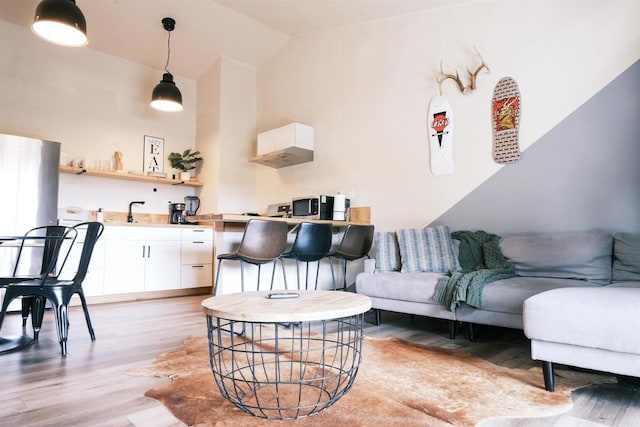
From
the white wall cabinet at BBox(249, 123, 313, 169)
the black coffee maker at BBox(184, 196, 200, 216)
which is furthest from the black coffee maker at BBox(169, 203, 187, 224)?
the white wall cabinet at BBox(249, 123, 313, 169)

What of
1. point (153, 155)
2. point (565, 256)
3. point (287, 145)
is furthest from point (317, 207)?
point (153, 155)

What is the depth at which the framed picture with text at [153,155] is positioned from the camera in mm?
5352

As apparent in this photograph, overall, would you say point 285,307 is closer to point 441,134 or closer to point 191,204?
point 441,134

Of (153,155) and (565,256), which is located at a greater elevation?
(153,155)

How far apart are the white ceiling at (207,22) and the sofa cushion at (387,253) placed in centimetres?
224

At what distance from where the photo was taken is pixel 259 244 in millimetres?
2986

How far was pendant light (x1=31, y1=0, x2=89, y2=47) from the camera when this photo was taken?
2945 millimetres

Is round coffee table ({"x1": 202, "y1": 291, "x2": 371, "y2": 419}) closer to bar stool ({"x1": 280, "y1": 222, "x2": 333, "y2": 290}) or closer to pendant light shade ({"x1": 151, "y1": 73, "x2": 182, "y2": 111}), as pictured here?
bar stool ({"x1": 280, "y1": 222, "x2": 333, "y2": 290})

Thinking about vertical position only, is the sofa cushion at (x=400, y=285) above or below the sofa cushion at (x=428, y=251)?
below

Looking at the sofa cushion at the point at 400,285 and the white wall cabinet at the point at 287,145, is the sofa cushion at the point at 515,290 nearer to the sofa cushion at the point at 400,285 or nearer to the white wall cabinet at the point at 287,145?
the sofa cushion at the point at 400,285

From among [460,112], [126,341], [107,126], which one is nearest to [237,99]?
[107,126]

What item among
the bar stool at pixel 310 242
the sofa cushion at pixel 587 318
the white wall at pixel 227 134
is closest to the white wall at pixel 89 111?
the white wall at pixel 227 134

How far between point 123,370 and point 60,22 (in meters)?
2.61

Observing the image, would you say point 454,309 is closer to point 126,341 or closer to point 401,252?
point 401,252
